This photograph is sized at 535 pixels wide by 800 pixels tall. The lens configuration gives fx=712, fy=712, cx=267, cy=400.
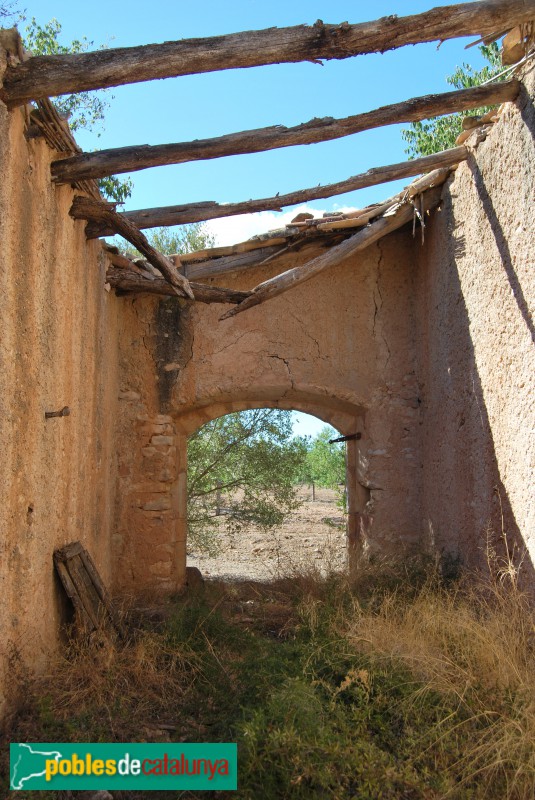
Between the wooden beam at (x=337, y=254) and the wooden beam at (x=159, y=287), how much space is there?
0.51 ft

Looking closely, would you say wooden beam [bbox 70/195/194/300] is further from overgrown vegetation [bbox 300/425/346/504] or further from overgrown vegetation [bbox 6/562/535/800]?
overgrown vegetation [bbox 300/425/346/504]

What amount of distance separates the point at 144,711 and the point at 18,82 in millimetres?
3500

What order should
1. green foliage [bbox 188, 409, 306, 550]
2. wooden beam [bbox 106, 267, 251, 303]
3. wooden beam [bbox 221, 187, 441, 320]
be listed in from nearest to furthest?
wooden beam [bbox 221, 187, 441, 320]
wooden beam [bbox 106, 267, 251, 303]
green foliage [bbox 188, 409, 306, 550]

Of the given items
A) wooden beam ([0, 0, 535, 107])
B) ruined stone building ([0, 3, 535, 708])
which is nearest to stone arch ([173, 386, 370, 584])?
ruined stone building ([0, 3, 535, 708])

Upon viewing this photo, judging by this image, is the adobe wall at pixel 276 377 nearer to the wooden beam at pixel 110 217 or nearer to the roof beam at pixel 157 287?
the roof beam at pixel 157 287

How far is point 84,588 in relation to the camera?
4.91 m

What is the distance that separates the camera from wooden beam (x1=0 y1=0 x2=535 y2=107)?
3.71 meters

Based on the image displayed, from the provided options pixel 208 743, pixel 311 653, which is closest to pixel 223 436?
pixel 311 653

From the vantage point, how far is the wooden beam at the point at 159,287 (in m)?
6.05

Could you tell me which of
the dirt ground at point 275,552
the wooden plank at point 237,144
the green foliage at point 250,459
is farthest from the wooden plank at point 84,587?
the green foliage at point 250,459

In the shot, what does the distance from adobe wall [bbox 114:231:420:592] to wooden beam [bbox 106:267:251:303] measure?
0.70m

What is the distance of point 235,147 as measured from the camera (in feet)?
14.4

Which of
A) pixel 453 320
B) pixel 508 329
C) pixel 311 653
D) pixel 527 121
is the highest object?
pixel 527 121

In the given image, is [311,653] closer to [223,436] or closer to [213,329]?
[213,329]
